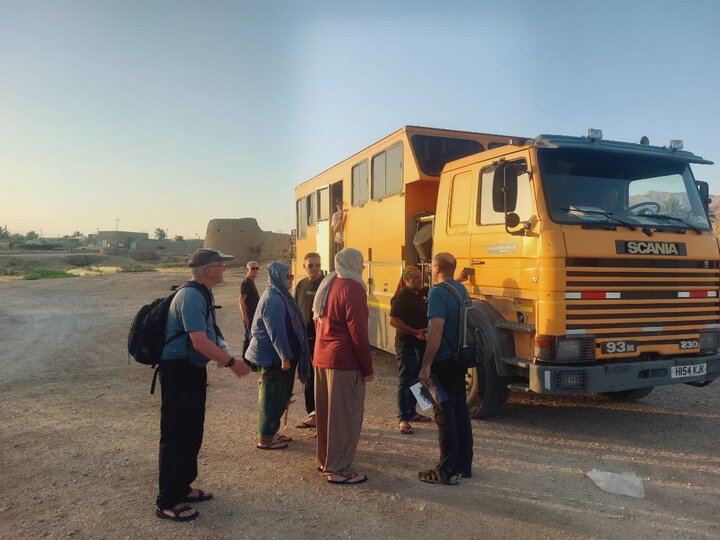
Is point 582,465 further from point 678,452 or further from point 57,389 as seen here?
Result: point 57,389

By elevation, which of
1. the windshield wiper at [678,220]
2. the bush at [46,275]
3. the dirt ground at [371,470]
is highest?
the windshield wiper at [678,220]

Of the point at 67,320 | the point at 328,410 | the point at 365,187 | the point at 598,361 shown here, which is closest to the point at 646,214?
the point at 598,361

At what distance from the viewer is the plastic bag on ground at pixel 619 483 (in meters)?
4.46

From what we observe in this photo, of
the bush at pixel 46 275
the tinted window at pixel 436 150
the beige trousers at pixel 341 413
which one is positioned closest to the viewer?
the beige trousers at pixel 341 413

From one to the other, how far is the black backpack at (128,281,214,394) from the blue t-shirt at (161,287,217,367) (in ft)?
0.10

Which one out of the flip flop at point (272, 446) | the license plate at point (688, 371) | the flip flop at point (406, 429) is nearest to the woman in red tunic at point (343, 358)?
the flip flop at point (272, 446)

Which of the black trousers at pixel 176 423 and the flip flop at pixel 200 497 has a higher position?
the black trousers at pixel 176 423

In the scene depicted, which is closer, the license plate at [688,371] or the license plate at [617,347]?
the license plate at [617,347]

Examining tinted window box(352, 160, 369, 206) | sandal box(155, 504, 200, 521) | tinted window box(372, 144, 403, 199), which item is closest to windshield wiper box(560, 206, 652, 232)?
tinted window box(372, 144, 403, 199)

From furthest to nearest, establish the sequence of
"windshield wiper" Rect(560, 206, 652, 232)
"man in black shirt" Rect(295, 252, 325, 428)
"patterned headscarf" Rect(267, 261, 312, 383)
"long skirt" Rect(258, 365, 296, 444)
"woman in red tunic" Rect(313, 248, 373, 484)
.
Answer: "man in black shirt" Rect(295, 252, 325, 428) → "windshield wiper" Rect(560, 206, 652, 232) → "long skirt" Rect(258, 365, 296, 444) → "patterned headscarf" Rect(267, 261, 312, 383) → "woman in red tunic" Rect(313, 248, 373, 484)

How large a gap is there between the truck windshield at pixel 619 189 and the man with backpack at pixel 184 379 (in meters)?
3.33

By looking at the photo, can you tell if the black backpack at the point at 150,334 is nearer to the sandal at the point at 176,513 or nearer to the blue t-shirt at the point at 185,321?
the blue t-shirt at the point at 185,321

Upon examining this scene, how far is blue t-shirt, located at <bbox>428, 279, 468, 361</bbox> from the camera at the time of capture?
4.50 metres

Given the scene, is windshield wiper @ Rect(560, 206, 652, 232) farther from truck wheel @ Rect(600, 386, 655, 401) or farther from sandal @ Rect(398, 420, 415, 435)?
sandal @ Rect(398, 420, 415, 435)
